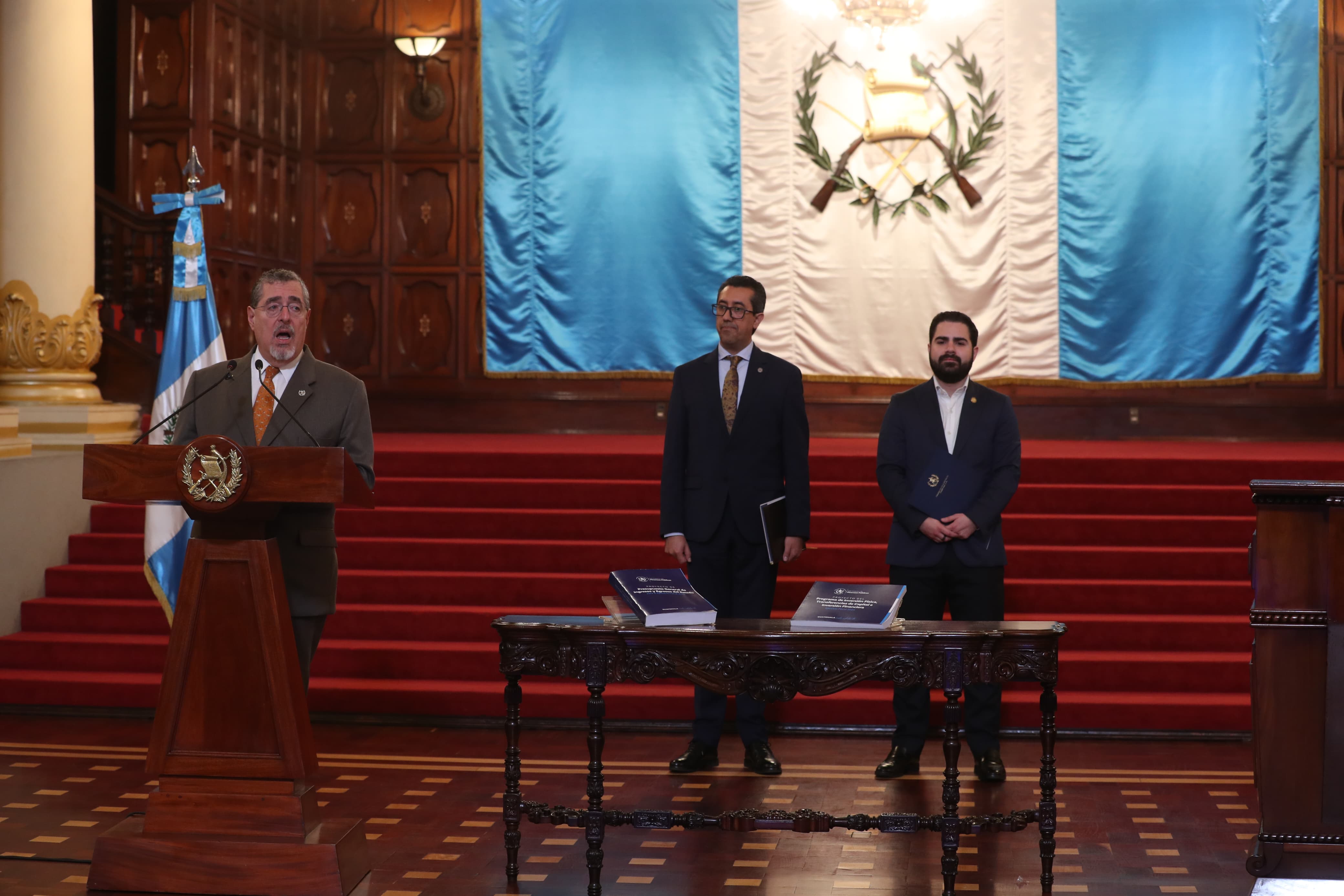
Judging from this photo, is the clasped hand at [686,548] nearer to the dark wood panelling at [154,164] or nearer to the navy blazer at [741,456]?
the navy blazer at [741,456]

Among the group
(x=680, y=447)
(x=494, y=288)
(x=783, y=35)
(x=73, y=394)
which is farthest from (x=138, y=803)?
(x=783, y=35)

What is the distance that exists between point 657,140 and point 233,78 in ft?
9.30

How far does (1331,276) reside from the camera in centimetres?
938

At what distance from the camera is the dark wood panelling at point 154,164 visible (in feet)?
28.9

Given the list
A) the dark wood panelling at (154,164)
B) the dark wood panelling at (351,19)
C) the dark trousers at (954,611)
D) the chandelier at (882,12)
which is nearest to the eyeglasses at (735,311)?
the dark trousers at (954,611)

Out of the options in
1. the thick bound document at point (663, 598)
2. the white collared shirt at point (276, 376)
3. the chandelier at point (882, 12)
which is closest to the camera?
the thick bound document at point (663, 598)

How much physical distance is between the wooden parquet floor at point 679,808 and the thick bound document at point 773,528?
0.75m

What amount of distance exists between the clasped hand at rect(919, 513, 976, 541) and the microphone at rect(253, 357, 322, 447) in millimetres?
1987

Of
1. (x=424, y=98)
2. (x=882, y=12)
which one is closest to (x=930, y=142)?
(x=882, y=12)

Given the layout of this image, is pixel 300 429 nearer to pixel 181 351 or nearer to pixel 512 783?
pixel 512 783

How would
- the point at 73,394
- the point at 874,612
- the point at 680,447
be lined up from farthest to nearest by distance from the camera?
the point at 73,394, the point at 680,447, the point at 874,612

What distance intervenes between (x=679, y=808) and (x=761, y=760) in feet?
1.51

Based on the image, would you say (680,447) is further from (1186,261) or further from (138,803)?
(1186,261)

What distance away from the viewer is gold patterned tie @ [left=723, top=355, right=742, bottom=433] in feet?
15.6
